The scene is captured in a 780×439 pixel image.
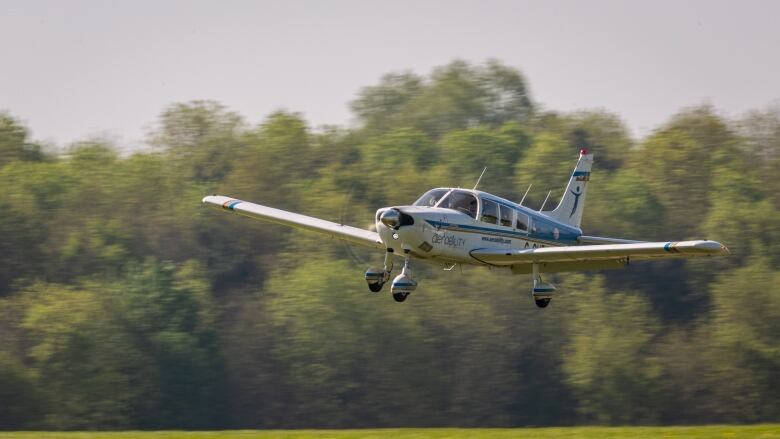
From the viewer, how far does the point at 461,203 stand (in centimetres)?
2277

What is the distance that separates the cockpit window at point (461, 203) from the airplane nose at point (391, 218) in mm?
1442

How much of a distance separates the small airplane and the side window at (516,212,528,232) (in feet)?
0.05

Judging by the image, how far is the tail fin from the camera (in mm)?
26828

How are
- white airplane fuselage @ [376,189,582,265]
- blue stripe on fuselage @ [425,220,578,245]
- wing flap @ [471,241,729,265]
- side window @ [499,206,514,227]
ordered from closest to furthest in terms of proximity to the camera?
1. wing flap @ [471,241,729,265]
2. white airplane fuselage @ [376,189,582,265]
3. blue stripe on fuselage @ [425,220,578,245]
4. side window @ [499,206,514,227]

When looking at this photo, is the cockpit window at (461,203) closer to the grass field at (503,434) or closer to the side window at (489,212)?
the side window at (489,212)

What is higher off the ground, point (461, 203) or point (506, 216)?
point (461, 203)

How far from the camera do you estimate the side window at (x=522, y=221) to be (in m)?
23.7

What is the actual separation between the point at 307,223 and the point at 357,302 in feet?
114

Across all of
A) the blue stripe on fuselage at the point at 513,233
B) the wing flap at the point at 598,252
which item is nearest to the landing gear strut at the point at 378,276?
the blue stripe on fuselage at the point at 513,233

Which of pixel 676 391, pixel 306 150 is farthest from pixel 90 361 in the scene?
pixel 676 391

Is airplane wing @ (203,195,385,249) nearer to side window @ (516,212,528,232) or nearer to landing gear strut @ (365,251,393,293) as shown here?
landing gear strut @ (365,251,393,293)

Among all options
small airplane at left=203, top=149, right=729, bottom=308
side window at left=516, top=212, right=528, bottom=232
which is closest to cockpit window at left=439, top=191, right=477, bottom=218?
small airplane at left=203, top=149, right=729, bottom=308

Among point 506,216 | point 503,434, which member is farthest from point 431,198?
point 503,434

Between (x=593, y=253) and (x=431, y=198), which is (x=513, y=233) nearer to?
(x=431, y=198)
